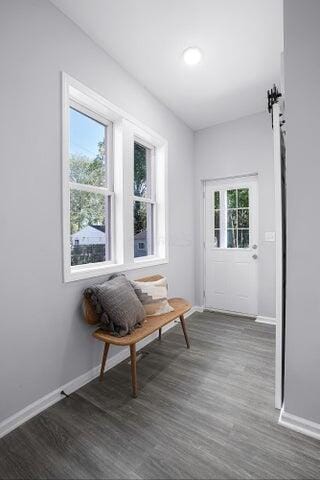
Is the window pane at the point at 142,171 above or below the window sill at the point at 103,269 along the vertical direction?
above

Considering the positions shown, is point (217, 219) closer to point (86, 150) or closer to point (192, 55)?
point (192, 55)

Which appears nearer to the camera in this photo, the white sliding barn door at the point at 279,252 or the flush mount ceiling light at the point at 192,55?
the white sliding barn door at the point at 279,252

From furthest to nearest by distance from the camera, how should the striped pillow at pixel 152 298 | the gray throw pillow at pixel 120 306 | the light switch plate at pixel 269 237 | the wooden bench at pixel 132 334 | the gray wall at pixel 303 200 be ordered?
the light switch plate at pixel 269 237
the striped pillow at pixel 152 298
the gray throw pillow at pixel 120 306
the wooden bench at pixel 132 334
the gray wall at pixel 303 200

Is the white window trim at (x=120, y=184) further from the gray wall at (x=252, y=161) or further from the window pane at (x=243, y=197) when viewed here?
the window pane at (x=243, y=197)

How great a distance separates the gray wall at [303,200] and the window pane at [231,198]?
91.5 inches

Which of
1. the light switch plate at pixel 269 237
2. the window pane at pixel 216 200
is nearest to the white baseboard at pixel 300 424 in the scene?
the light switch plate at pixel 269 237

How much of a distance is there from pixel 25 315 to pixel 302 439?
1.94m

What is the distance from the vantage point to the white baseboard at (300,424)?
1516 mm

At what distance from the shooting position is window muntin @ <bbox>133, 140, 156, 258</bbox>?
303cm

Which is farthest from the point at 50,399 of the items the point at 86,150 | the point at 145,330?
the point at 86,150

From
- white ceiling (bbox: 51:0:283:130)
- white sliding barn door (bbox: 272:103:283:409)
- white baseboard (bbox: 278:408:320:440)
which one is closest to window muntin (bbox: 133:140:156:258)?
white ceiling (bbox: 51:0:283:130)

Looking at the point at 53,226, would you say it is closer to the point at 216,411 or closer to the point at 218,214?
the point at 216,411

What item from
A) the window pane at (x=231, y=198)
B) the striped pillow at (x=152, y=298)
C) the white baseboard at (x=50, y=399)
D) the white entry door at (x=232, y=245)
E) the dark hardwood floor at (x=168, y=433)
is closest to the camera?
the dark hardwood floor at (x=168, y=433)

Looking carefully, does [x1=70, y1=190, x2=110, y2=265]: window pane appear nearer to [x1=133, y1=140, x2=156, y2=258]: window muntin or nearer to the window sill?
the window sill
